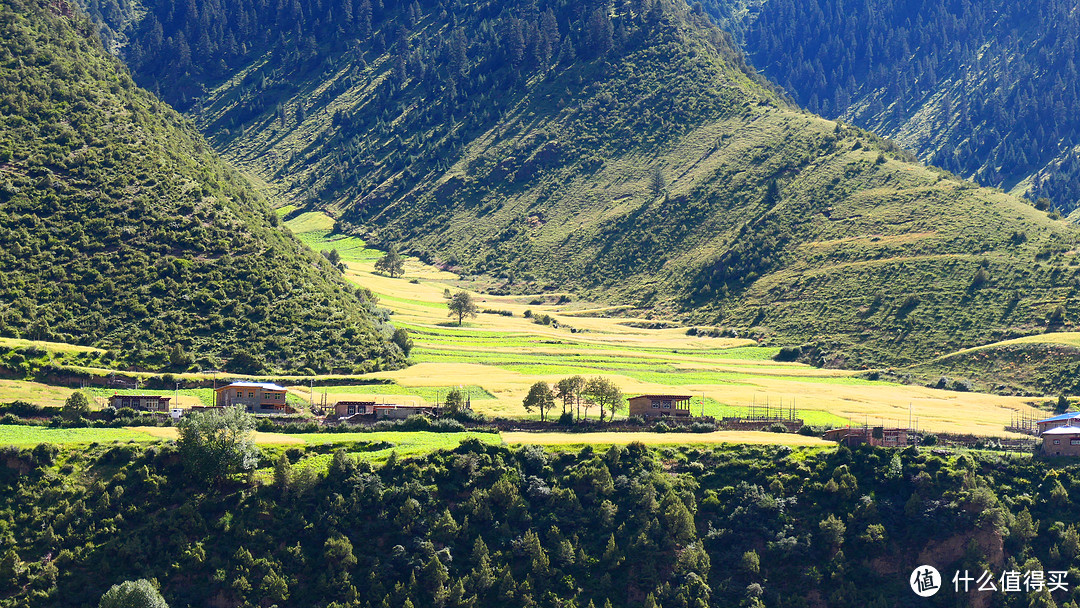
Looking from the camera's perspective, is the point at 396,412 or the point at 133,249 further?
the point at 133,249

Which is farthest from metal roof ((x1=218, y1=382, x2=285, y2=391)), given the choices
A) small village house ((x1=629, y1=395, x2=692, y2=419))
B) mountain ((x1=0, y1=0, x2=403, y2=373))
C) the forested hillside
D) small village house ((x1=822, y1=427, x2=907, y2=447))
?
small village house ((x1=822, y1=427, x2=907, y2=447))

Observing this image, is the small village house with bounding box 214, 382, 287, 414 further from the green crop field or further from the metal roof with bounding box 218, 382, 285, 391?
the green crop field

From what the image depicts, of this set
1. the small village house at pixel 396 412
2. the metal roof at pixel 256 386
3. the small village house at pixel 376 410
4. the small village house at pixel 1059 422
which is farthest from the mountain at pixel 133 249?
the small village house at pixel 1059 422

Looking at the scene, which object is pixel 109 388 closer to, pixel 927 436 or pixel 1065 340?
pixel 927 436

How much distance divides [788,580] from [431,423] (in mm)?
33286

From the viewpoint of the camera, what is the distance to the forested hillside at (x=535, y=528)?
8175 centimetres

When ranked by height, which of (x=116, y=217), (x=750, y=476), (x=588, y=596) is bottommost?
(x=588, y=596)

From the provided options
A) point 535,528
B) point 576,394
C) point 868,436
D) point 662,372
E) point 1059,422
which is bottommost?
point 535,528

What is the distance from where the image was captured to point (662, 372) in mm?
150375

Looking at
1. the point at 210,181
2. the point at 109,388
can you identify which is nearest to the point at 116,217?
the point at 210,181

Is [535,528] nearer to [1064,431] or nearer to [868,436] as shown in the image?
[868,436]

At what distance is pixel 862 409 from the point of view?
129 m

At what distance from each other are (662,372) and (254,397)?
5736cm

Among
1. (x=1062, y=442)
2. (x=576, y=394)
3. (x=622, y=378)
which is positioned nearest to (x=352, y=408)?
(x=576, y=394)
